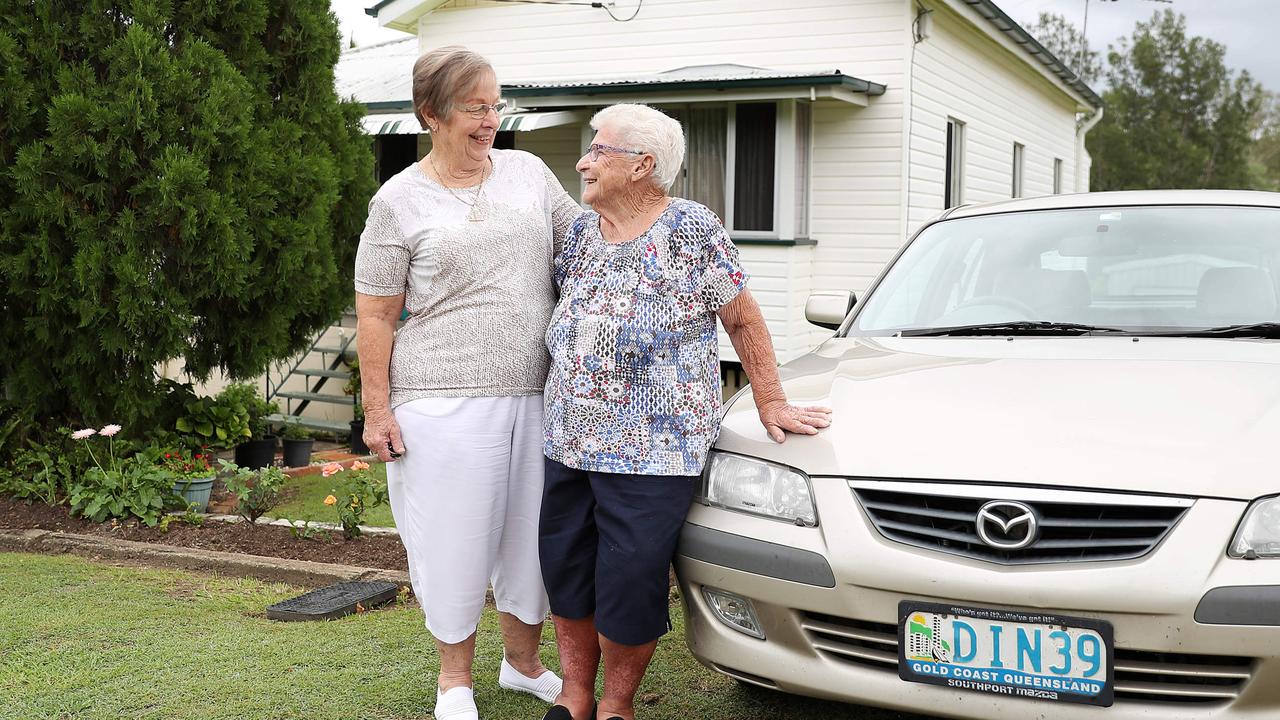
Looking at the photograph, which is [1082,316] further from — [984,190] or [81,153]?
[984,190]

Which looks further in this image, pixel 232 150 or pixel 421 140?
pixel 421 140

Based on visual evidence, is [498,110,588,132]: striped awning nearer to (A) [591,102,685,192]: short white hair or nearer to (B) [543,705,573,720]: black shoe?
(A) [591,102,685,192]: short white hair

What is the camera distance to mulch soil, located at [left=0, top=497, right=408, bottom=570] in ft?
17.4

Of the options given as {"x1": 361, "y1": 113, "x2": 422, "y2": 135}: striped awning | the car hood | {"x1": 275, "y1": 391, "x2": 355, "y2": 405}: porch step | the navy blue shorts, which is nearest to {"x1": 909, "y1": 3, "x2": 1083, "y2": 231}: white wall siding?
{"x1": 361, "y1": 113, "x2": 422, "y2": 135}: striped awning

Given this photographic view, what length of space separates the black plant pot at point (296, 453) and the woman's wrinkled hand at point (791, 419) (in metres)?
5.88

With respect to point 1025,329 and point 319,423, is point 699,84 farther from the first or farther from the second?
point 1025,329

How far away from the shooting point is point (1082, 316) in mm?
3645

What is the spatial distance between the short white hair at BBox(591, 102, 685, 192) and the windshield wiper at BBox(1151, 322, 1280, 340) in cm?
157

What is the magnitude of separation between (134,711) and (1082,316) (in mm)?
3082

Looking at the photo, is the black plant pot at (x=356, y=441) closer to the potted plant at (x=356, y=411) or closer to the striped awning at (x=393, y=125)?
the potted plant at (x=356, y=411)

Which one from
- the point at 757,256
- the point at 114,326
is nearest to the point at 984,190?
the point at 757,256

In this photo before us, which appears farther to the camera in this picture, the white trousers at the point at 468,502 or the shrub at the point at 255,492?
the shrub at the point at 255,492

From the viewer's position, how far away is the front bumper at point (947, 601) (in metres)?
2.36

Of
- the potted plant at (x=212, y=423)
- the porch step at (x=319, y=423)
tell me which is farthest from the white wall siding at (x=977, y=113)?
the potted plant at (x=212, y=423)
